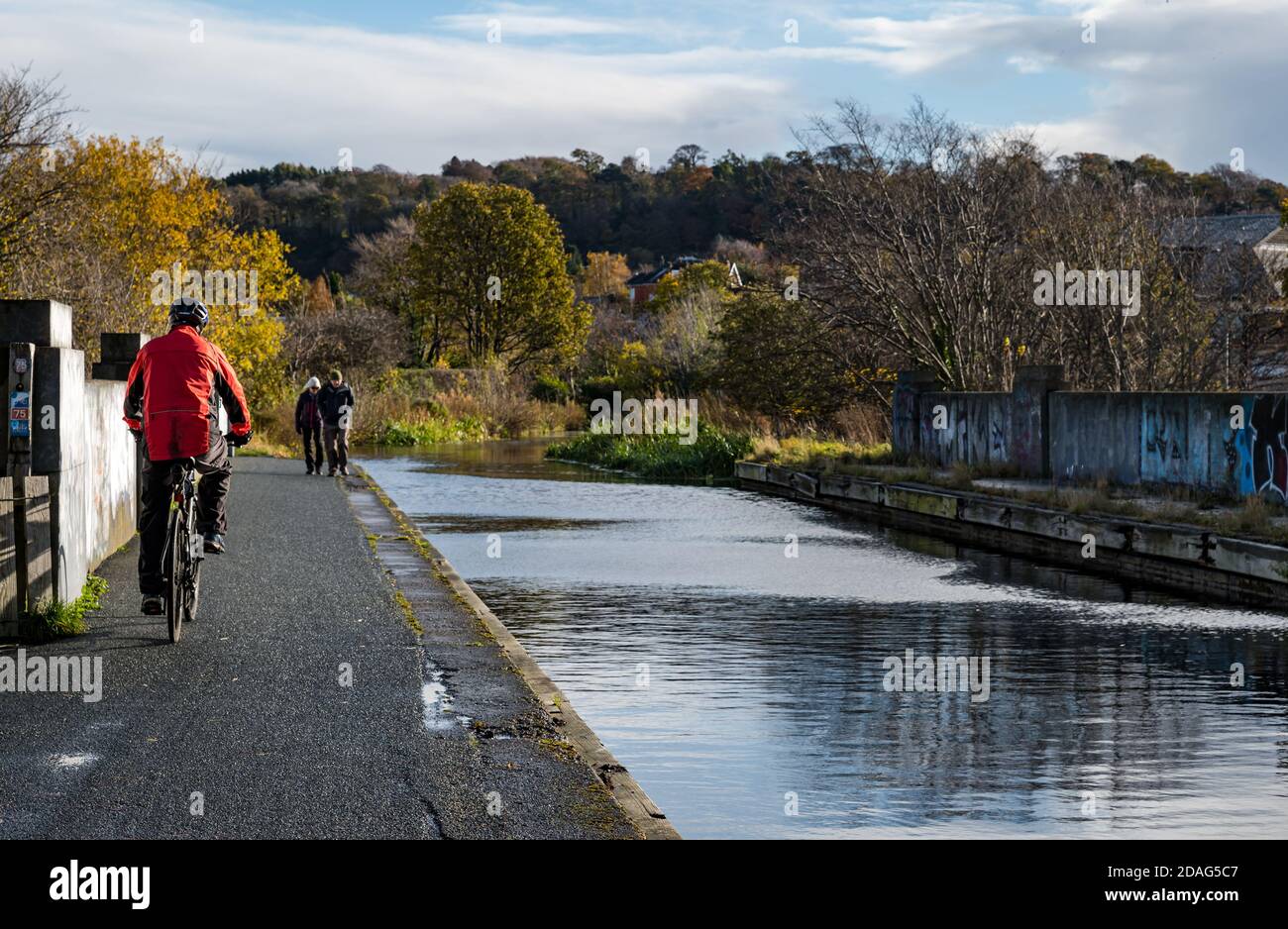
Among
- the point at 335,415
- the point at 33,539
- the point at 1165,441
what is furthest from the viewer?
the point at 335,415

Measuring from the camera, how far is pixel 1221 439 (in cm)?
2077

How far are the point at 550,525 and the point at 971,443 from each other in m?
8.82

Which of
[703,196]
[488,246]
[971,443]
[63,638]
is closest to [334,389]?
[971,443]

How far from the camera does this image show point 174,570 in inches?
416

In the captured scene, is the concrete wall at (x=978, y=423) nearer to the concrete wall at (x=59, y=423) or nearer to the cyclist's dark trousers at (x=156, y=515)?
the concrete wall at (x=59, y=423)

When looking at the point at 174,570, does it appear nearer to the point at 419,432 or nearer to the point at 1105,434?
the point at 1105,434

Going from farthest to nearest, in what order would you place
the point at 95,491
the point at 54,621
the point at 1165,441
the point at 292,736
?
1. the point at 1165,441
2. the point at 95,491
3. the point at 54,621
4. the point at 292,736

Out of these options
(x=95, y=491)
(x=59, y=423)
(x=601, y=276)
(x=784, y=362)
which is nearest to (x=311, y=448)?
(x=784, y=362)

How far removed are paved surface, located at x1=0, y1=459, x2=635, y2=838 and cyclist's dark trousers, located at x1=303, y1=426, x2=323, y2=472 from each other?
17.6 meters

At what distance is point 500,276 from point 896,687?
62.9 m

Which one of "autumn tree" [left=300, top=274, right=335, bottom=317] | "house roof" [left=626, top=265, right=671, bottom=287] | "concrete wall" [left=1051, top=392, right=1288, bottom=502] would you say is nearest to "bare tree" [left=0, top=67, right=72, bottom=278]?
"concrete wall" [left=1051, top=392, right=1288, bottom=502]

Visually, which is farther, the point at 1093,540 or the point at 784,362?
the point at 784,362
